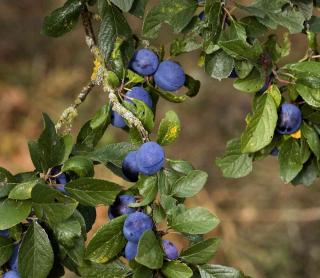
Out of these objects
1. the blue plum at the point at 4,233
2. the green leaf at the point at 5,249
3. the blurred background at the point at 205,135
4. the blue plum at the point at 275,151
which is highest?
the blue plum at the point at 4,233

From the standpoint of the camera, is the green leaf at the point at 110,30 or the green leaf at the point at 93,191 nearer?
the green leaf at the point at 93,191

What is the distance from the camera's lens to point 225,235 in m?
3.00

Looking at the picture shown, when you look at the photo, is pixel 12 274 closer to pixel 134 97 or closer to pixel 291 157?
pixel 134 97

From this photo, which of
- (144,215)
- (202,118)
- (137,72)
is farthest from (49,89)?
(144,215)

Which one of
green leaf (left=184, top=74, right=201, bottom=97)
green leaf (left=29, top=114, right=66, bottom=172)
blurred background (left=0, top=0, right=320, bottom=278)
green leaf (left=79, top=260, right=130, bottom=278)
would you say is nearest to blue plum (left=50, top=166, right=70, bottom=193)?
green leaf (left=29, top=114, right=66, bottom=172)

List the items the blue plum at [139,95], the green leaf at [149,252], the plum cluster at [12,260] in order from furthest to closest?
the blue plum at [139,95] < the plum cluster at [12,260] < the green leaf at [149,252]

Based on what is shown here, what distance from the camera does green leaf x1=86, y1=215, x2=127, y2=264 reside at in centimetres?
89

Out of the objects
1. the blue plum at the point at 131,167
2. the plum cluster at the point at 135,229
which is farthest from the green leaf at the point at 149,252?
the blue plum at the point at 131,167

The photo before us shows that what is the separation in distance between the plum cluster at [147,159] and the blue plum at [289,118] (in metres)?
0.22

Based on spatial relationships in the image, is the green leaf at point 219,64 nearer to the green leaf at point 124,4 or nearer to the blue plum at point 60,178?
the green leaf at point 124,4

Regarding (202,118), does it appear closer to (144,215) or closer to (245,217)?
(245,217)

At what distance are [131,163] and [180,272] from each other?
0.17m

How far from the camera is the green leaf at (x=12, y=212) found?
86 cm

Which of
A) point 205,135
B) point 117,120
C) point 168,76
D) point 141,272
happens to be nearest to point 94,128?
point 117,120
